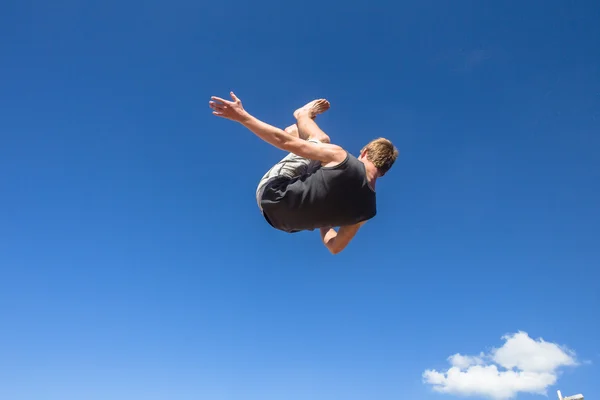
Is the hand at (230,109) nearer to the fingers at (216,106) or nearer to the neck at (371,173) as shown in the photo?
the fingers at (216,106)

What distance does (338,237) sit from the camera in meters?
6.89

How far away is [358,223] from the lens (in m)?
6.50

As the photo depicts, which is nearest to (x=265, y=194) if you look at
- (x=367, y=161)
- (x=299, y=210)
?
(x=299, y=210)

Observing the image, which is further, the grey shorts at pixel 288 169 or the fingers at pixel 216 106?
the grey shorts at pixel 288 169

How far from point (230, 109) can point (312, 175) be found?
1.26 meters

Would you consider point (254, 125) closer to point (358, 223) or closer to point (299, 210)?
point (299, 210)

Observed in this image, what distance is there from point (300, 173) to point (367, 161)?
90cm

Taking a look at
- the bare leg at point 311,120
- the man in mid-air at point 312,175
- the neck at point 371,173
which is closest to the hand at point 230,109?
the man in mid-air at point 312,175

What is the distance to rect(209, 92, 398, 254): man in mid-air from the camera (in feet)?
17.9

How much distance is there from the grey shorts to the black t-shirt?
0.30ft

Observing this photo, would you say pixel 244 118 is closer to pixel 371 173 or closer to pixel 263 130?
pixel 263 130

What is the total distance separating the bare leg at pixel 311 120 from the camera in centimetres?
598

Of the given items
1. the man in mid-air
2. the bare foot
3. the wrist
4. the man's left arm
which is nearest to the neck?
the man in mid-air

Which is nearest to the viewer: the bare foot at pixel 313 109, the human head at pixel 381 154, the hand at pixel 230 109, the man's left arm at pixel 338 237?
the hand at pixel 230 109
